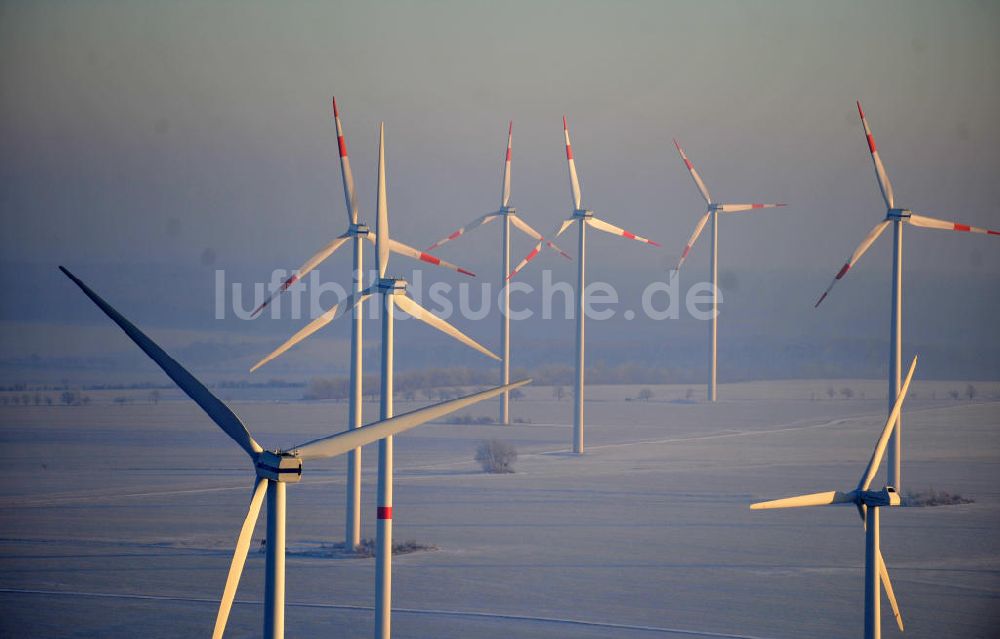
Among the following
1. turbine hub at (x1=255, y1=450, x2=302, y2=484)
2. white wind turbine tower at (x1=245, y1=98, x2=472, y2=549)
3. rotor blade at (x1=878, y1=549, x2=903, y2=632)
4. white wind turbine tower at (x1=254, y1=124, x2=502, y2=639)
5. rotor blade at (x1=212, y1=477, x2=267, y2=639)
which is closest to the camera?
turbine hub at (x1=255, y1=450, x2=302, y2=484)

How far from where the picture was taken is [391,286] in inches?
1383

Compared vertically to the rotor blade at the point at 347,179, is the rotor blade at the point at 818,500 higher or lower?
lower

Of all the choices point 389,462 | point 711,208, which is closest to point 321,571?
point 389,462

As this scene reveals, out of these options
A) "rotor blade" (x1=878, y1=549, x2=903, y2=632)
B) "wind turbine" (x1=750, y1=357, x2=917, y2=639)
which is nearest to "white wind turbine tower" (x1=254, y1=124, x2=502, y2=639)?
"wind turbine" (x1=750, y1=357, x2=917, y2=639)

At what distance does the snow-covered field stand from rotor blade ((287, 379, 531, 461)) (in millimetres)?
11837

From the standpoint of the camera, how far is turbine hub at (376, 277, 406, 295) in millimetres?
35125

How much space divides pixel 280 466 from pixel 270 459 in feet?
0.83

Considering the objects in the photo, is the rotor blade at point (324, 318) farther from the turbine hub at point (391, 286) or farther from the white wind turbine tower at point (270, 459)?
the white wind turbine tower at point (270, 459)

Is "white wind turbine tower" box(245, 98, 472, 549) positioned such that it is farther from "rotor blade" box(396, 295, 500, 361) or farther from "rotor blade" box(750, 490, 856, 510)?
"rotor blade" box(750, 490, 856, 510)

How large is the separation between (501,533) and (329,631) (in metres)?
18.3

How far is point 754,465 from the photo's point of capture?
8200 cm

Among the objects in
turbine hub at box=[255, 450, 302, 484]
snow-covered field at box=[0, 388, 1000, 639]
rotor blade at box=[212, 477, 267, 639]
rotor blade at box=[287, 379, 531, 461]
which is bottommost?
snow-covered field at box=[0, 388, 1000, 639]

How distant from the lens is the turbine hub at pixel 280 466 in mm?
22000

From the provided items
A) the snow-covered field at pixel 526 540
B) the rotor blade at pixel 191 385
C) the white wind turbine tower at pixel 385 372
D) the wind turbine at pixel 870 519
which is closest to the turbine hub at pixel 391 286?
the white wind turbine tower at pixel 385 372
